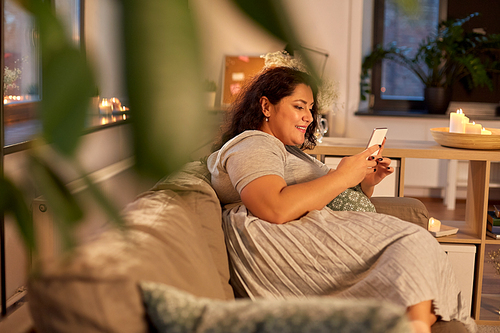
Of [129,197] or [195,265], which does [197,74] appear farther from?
[195,265]

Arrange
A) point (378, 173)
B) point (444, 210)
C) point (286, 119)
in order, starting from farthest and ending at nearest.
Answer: point (444, 210) → point (378, 173) → point (286, 119)

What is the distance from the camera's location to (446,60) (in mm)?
4516

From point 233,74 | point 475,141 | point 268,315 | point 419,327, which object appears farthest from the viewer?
point 475,141

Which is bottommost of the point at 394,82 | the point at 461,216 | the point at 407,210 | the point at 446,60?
the point at 461,216

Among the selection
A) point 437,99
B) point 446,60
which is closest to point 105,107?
point 437,99

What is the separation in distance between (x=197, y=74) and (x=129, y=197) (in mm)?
55

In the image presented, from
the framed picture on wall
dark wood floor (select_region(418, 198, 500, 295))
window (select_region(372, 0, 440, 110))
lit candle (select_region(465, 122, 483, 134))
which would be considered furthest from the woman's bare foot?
window (select_region(372, 0, 440, 110))

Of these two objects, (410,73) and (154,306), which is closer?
(154,306)

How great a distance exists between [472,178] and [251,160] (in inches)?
53.5

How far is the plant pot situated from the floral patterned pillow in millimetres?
4173

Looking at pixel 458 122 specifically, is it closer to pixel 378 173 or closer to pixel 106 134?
pixel 378 173

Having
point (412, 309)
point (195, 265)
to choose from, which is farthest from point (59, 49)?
point (412, 309)

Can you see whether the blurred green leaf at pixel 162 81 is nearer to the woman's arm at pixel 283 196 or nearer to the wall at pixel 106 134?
the wall at pixel 106 134

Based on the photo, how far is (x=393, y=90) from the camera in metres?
4.77
